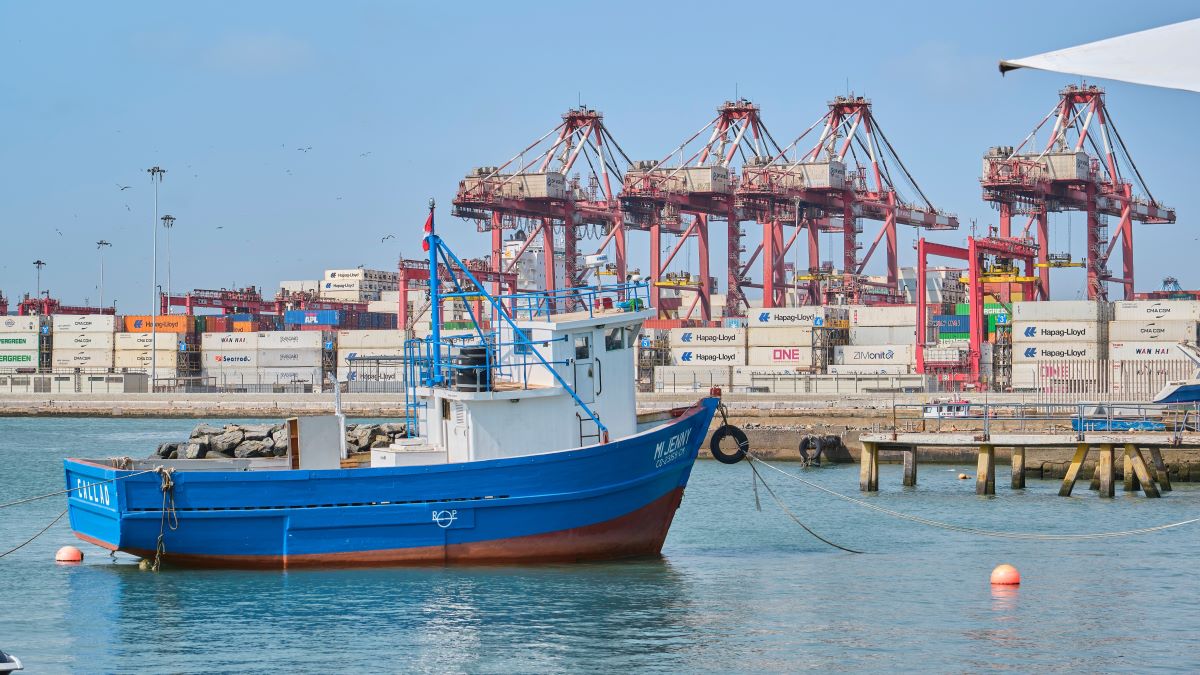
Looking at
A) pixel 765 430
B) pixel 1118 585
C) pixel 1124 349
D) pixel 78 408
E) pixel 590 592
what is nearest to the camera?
pixel 590 592

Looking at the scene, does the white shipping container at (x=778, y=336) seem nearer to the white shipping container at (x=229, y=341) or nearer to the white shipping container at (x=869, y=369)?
the white shipping container at (x=869, y=369)

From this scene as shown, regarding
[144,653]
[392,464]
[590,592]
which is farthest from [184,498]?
[590,592]

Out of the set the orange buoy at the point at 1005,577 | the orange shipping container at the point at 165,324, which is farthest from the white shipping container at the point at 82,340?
the orange buoy at the point at 1005,577

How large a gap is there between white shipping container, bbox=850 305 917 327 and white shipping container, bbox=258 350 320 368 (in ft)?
128

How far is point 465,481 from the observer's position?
20391mm

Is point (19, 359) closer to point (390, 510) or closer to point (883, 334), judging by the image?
point (883, 334)

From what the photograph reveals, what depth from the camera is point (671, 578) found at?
21297mm

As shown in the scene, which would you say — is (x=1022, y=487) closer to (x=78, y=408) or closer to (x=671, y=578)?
(x=671, y=578)

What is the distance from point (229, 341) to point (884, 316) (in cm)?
4885

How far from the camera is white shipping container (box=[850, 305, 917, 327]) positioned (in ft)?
278

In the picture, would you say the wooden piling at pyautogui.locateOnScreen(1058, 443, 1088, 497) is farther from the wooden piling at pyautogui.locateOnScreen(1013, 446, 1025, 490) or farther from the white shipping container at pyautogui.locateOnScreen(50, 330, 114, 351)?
the white shipping container at pyautogui.locateOnScreen(50, 330, 114, 351)

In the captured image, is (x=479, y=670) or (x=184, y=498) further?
(x=184, y=498)

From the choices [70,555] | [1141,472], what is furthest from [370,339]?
[70,555]

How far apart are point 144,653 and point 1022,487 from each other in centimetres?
2581
